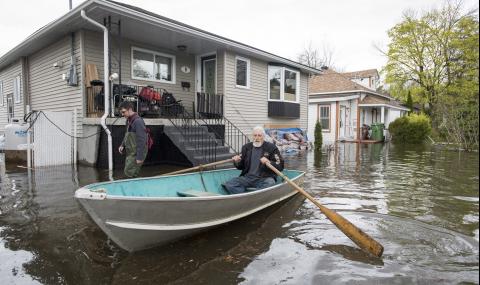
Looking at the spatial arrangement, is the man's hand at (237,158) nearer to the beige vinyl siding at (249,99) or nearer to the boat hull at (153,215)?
the boat hull at (153,215)

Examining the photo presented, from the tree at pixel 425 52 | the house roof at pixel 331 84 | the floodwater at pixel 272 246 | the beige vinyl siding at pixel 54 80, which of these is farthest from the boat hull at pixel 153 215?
the tree at pixel 425 52

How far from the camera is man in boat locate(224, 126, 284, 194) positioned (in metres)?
5.44

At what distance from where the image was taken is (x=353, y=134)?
75.7ft

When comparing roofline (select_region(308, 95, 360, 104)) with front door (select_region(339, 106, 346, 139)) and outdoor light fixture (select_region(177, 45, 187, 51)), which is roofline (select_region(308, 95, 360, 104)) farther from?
outdoor light fixture (select_region(177, 45, 187, 51))

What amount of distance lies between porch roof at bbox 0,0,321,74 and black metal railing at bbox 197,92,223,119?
5.74 ft

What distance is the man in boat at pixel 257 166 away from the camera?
544 cm

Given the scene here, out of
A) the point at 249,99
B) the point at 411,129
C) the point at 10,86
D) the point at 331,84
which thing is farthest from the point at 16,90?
the point at 411,129

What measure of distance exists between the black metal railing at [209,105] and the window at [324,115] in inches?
459

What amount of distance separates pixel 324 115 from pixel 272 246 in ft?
61.9

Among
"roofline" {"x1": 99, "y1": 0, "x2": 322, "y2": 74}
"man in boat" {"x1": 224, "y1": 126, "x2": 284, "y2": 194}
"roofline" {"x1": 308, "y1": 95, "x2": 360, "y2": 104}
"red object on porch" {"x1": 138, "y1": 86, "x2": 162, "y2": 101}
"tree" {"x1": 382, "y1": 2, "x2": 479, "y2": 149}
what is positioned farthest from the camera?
"tree" {"x1": 382, "y1": 2, "x2": 479, "y2": 149}

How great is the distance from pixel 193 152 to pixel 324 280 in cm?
591

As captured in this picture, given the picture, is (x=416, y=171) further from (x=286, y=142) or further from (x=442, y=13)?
(x=442, y=13)

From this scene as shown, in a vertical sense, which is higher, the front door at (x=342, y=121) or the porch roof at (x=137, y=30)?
the porch roof at (x=137, y=30)

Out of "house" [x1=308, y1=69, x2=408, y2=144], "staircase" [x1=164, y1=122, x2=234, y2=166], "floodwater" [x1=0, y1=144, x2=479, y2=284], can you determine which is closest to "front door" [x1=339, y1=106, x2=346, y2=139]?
"house" [x1=308, y1=69, x2=408, y2=144]
